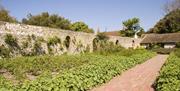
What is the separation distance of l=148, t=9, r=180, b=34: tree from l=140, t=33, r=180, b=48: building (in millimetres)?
6427

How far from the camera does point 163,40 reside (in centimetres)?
4638

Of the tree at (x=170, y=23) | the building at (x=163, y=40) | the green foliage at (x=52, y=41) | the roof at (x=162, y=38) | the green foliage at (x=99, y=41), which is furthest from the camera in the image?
the tree at (x=170, y=23)

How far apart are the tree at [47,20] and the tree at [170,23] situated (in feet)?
68.7

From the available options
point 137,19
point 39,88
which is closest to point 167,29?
point 137,19

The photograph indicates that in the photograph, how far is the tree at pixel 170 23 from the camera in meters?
53.2

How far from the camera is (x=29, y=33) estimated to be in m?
21.6

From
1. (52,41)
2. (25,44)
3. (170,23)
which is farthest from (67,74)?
(170,23)

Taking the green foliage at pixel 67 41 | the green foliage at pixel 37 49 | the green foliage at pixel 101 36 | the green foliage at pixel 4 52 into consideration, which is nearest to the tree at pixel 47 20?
the green foliage at pixel 101 36

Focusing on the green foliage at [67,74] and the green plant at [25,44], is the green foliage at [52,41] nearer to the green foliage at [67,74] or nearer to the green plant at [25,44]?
the green plant at [25,44]

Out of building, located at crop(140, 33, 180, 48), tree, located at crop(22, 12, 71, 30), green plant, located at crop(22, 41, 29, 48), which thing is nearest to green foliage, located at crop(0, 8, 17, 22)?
tree, located at crop(22, 12, 71, 30)

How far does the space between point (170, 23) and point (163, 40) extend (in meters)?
10.1

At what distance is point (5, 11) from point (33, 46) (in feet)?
62.5

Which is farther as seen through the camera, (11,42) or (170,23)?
(170,23)

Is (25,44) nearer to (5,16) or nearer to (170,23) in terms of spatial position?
(5,16)
